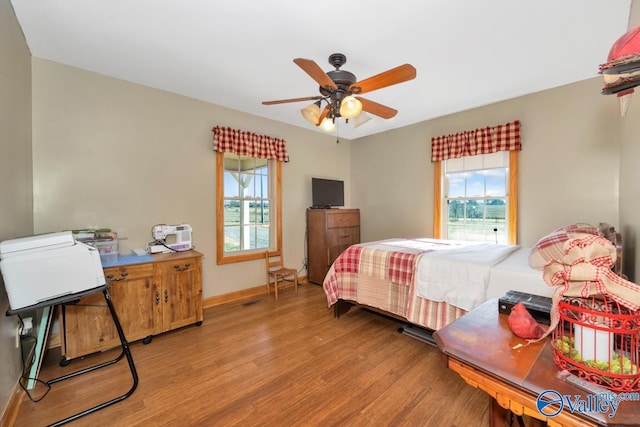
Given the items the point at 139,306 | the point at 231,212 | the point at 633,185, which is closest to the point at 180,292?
the point at 139,306

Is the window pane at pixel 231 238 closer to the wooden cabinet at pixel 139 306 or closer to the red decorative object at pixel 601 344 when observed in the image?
the wooden cabinet at pixel 139 306

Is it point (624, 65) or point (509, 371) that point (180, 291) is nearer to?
point (509, 371)

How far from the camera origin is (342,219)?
427 cm

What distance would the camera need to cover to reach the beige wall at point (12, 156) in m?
1.61

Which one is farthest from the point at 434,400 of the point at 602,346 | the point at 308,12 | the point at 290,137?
the point at 290,137

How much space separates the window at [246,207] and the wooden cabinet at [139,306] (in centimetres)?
76

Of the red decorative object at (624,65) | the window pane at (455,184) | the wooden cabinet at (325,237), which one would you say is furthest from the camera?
the wooden cabinet at (325,237)

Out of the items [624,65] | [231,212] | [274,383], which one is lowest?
[274,383]

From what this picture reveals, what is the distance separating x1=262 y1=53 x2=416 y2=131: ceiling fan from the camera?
5.99ft

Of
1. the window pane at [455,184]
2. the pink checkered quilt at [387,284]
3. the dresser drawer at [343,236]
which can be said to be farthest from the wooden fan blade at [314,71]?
the window pane at [455,184]

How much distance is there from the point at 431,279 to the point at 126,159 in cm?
325

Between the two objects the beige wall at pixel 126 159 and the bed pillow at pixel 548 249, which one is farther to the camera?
the beige wall at pixel 126 159

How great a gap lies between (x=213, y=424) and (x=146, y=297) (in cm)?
141

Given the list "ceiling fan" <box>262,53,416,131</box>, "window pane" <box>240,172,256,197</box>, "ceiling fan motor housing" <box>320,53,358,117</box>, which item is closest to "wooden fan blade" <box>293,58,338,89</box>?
"ceiling fan" <box>262,53,416,131</box>
